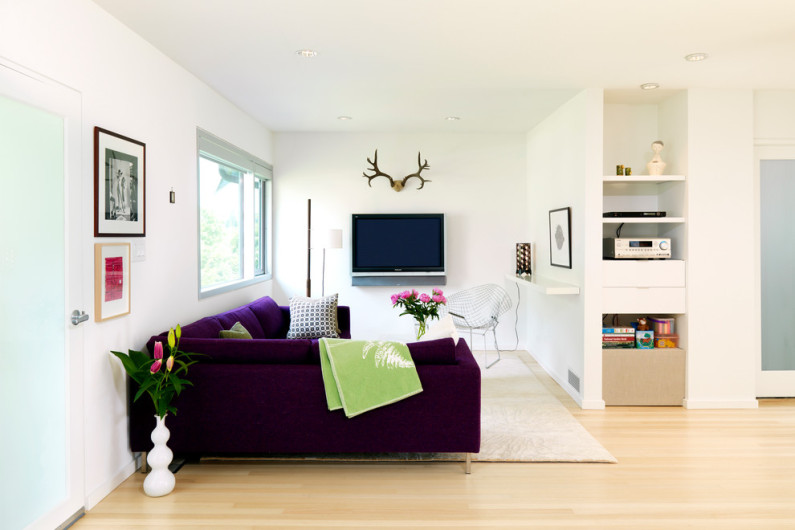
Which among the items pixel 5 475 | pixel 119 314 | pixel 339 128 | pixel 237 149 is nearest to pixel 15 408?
pixel 5 475

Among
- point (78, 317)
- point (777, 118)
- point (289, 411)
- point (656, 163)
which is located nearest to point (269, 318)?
point (289, 411)

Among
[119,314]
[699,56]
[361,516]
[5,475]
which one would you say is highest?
[699,56]

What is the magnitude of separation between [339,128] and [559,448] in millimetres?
4233

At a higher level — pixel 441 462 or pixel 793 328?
pixel 793 328

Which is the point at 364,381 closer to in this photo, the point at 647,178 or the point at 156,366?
the point at 156,366

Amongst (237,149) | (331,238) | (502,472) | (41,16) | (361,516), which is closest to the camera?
(41,16)

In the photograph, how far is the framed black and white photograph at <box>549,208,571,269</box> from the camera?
5418 millimetres

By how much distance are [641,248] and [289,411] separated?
10.4ft

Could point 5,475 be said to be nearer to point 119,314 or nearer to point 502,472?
point 119,314

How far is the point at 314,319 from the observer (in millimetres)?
5496

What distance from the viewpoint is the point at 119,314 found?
3355 millimetres

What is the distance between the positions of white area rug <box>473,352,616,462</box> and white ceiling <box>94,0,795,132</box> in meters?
2.54

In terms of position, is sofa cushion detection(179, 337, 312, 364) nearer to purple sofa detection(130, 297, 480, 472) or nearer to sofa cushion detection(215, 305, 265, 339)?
purple sofa detection(130, 297, 480, 472)

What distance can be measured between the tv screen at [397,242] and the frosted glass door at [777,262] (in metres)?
3.16
